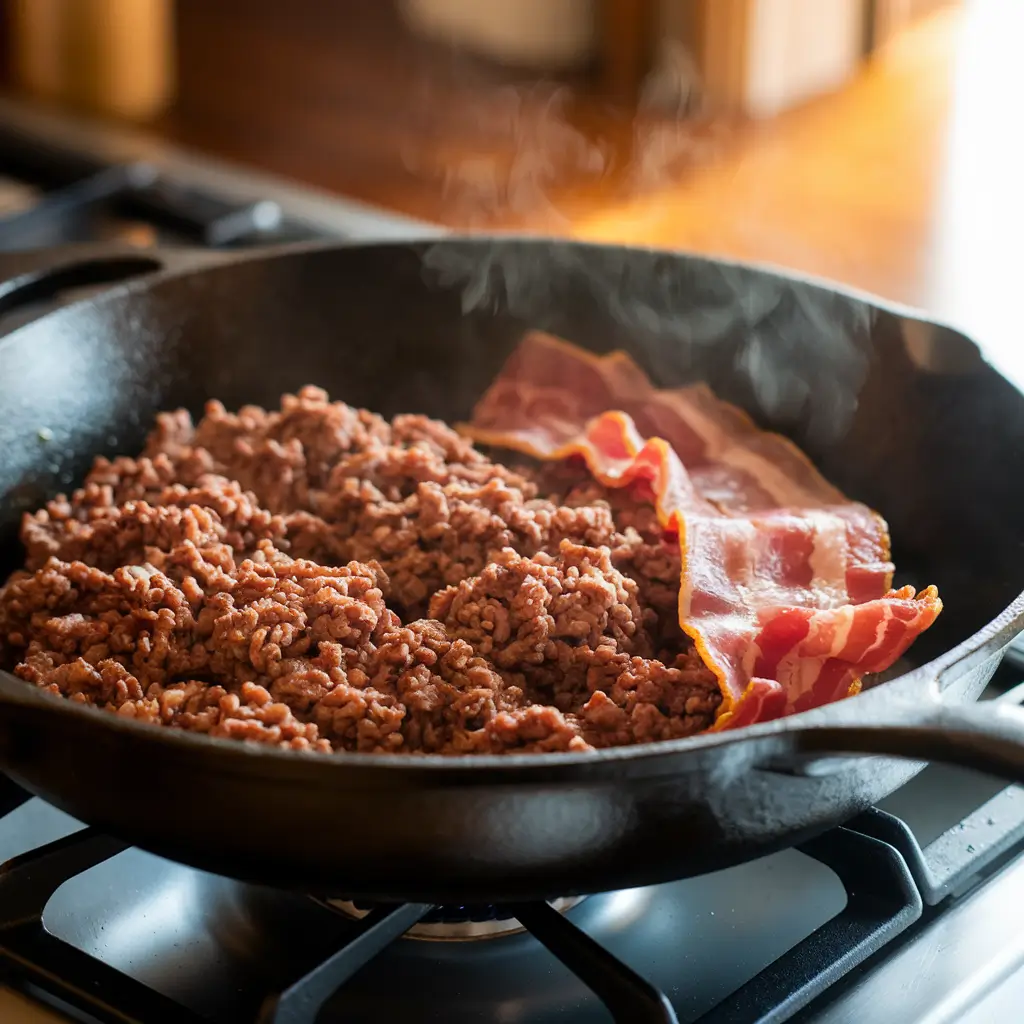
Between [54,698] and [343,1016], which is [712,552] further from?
[54,698]

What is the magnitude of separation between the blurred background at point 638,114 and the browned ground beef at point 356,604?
41.9 inches

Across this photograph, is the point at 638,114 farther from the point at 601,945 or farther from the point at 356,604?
the point at 601,945

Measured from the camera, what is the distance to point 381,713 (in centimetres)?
104

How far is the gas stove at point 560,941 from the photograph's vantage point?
972mm

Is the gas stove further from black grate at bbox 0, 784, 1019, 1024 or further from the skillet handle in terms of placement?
the skillet handle

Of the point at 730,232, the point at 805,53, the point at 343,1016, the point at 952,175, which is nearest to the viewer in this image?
the point at 343,1016

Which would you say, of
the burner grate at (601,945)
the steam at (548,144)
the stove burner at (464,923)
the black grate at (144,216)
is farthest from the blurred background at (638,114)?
the stove burner at (464,923)

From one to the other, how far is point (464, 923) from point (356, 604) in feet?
0.85

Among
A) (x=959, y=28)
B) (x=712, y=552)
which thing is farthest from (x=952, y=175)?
(x=712, y=552)

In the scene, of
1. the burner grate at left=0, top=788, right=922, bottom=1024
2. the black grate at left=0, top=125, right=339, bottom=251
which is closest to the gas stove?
the burner grate at left=0, top=788, right=922, bottom=1024

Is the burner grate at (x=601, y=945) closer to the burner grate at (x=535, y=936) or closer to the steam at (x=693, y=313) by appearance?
the burner grate at (x=535, y=936)

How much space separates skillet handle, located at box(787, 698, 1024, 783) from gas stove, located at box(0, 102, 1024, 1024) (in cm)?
22

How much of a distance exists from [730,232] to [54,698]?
5.76 feet

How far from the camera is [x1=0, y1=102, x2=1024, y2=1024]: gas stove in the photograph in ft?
3.19
